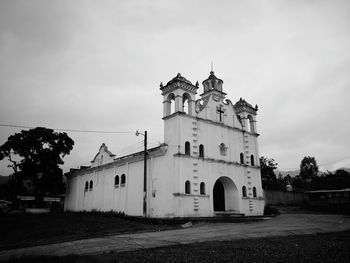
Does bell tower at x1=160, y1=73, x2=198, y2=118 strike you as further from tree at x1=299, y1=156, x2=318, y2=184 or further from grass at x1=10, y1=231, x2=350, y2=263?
tree at x1=299, y1=156, x2=318, y2=184

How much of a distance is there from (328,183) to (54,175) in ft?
159

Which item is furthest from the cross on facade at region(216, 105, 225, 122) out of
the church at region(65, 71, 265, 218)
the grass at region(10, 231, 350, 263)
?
the grass at region(10, 231, 350, 263)

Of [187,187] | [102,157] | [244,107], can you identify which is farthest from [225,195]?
[102,157]

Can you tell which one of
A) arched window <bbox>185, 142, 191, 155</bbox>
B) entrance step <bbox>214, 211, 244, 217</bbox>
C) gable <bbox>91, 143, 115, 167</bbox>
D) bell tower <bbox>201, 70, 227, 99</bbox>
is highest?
bell tower <bbox>201, 70, 227, 99</bbox>

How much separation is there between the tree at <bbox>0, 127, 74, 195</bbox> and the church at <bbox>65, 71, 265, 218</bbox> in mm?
8181

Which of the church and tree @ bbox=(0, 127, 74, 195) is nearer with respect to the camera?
the church

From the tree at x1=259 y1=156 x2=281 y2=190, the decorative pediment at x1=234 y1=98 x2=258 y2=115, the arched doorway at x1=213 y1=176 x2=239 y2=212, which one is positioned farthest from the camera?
the tree at x1=259 y1=156 x2=281 y2=190

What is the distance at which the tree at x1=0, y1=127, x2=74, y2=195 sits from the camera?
3719cm

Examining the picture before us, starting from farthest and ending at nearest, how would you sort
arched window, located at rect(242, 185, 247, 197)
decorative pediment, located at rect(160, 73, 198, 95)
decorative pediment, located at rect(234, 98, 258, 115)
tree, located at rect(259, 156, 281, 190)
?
tree, located at rect(259, 156, 281, 190) → decorative pediment, located at rect(234, 98, 258, 115) → arched window, located at rect(242, 185, 247, 197) → decorative pediment, located at rect(160, 73, 198, 95)

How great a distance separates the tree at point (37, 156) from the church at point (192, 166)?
26.8 feet

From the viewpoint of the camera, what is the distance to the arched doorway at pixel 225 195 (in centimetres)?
2730

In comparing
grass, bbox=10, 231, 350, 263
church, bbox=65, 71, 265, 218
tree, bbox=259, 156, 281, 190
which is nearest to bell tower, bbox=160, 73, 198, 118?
church, bbox=65, 71, 265, 218

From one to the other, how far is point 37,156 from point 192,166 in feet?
77.9

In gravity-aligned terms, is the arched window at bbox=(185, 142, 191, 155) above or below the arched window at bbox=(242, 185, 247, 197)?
above
